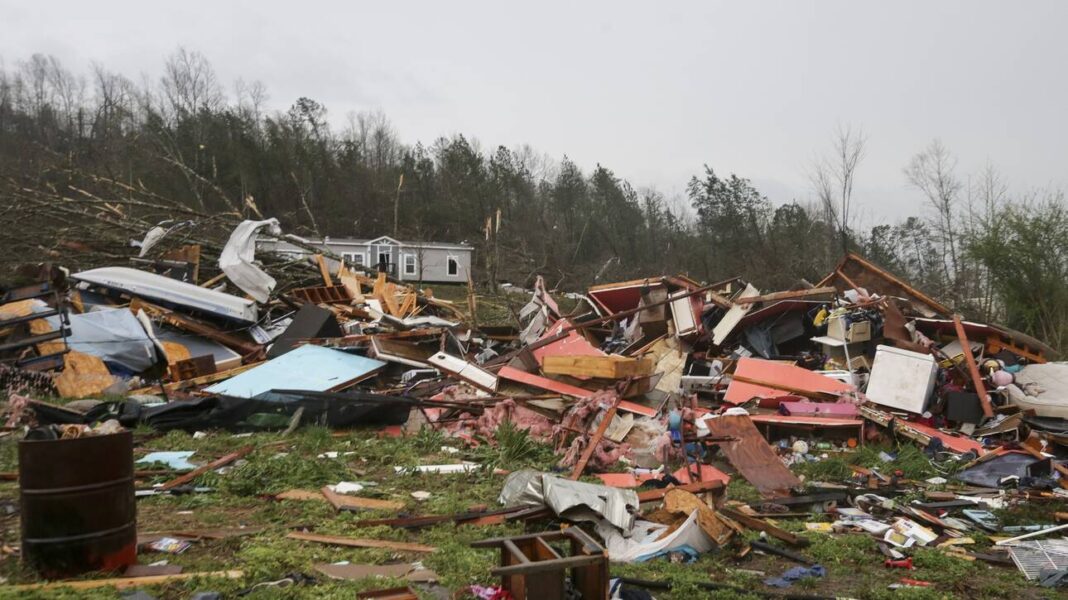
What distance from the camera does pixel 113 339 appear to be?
36.9ft

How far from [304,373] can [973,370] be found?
9315 mm

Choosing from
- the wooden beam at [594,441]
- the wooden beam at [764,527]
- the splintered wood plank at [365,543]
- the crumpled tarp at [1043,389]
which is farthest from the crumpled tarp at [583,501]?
the crumpled tarp at [1043,389]

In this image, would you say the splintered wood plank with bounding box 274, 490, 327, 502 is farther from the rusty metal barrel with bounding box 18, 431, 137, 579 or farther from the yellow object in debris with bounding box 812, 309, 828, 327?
the yellow object in debris with bounding box 812, 309, 828, 327

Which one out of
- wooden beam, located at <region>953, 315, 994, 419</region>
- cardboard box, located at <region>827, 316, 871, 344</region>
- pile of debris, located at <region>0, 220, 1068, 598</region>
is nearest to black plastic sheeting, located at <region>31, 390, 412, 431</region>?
pile of debris, located at <region>0, 220, 1068, 598</region>

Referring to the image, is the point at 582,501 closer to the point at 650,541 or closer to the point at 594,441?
the point at 650,541

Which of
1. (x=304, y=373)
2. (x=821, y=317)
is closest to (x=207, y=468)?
(x=304, y=373)

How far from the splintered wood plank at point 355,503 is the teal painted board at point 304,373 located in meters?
3.58

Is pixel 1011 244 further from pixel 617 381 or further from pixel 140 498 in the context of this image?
pixel 140 498

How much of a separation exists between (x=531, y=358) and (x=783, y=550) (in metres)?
6.02

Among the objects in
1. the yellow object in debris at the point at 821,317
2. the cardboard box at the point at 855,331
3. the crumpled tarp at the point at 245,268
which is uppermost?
the crumpled tarp at the point at 245,268

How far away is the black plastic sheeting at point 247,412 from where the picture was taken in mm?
8438

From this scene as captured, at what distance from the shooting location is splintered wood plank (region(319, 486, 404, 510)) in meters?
5.70

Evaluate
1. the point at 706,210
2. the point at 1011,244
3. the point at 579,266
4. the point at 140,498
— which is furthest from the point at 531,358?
the point at 706,210

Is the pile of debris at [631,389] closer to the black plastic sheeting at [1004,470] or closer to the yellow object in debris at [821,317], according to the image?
the black plastic sheeting at [1004,470]
